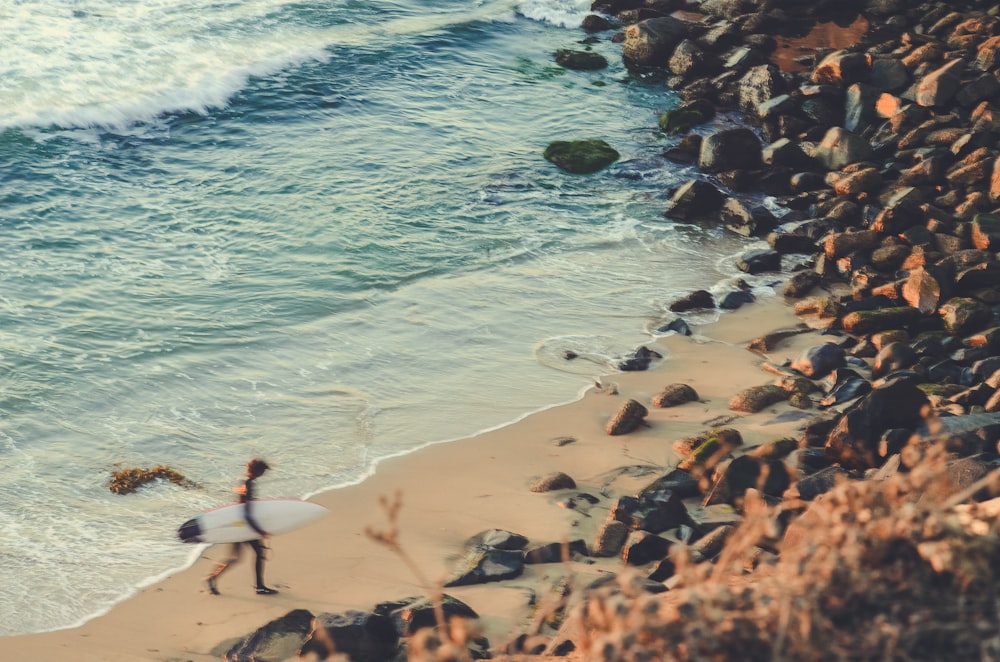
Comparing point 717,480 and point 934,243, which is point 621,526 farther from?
point 934,243

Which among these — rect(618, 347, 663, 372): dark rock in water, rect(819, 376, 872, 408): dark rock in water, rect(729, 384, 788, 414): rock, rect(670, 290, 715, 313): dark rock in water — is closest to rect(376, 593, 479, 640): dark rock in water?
rect(729, 384, 788, 414): rock

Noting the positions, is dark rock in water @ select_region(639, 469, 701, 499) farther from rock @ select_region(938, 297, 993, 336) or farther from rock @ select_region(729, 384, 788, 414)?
rock @ select_region(938, 297, 993, 336)

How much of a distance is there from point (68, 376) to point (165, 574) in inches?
152

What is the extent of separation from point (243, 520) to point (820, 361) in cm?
583

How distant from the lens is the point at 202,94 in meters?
19.7

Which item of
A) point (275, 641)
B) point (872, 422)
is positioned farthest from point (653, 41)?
point (275, 641)

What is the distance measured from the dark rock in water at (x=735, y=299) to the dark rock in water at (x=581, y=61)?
39.4 ft

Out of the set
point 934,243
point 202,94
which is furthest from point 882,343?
point 202,94

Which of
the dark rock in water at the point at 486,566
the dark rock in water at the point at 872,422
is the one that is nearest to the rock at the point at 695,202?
the dark rock in water at the point at 872,422

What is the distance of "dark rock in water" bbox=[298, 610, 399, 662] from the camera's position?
565cm

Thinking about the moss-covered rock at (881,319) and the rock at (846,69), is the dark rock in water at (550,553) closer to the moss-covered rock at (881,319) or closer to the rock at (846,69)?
the moss-covered rock at (881,319)

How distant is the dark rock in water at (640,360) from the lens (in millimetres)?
10312

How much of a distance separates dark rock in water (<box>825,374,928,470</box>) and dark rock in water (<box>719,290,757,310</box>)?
4.21 metres

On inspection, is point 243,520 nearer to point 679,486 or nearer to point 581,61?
point 679,486
